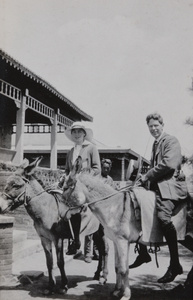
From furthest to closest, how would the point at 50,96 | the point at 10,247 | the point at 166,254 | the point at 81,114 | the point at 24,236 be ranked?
the point at 81,114
the point at 50,96
the point at 166,254
the point at 24,236
the point at 10,247

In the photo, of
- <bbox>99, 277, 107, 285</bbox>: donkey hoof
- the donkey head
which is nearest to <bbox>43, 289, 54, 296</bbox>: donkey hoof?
<bbox>99, 277, 107, 285</bbox>: donkey hoof

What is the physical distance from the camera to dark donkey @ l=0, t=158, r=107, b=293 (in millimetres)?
4375

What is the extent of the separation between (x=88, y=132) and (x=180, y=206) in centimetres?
188

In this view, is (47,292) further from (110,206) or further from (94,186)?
(94,186)

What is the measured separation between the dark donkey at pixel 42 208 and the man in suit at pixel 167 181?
3.83 ft

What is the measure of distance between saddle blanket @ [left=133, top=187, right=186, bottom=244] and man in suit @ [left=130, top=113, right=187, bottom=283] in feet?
0.27

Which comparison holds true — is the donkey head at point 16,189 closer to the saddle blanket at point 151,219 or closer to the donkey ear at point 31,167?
the donkey ear at point 31,167

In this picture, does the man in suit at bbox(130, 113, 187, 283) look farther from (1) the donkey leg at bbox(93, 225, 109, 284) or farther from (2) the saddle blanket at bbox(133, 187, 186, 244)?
(1) the donkey leg at bbox(93, 225, 109, 284)

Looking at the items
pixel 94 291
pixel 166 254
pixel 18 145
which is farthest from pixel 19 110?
pixel 94 291

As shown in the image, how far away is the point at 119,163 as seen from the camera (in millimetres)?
14789

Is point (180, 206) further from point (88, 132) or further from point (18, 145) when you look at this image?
point (18, 145)

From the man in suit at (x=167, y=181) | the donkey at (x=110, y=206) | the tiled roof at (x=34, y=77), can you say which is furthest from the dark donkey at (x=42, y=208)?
the tiled roof at (x=34, y=77)

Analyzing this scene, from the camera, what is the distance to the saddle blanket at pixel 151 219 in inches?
161

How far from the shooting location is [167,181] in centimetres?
418
